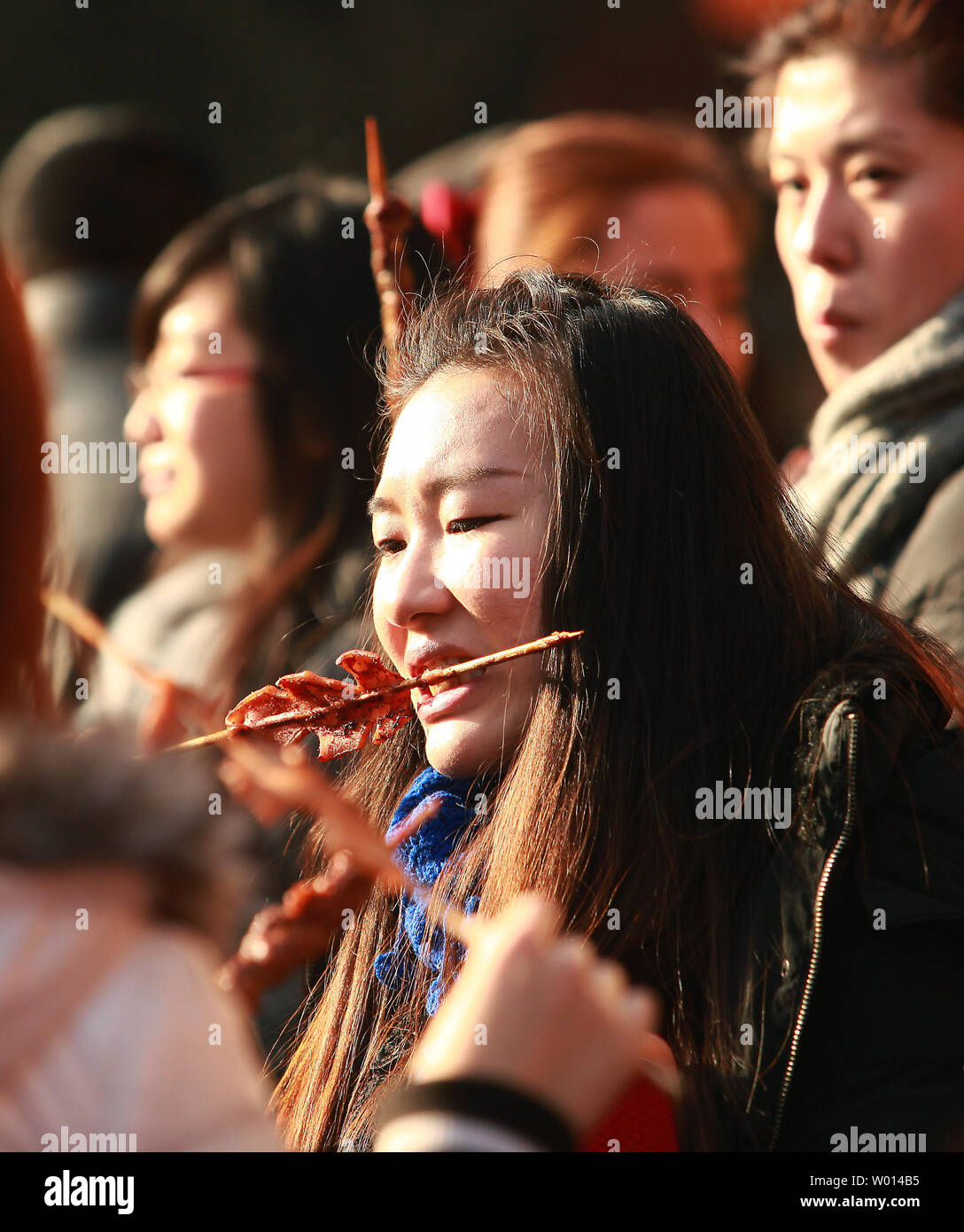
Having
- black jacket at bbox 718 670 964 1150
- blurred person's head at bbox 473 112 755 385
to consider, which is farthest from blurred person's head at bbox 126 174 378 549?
black jacket at bbox 718 670 964 1150

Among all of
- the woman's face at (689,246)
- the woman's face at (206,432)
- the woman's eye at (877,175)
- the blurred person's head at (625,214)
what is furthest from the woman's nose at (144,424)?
the woman's eye at (877,175)

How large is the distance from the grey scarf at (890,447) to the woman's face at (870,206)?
0.07 m

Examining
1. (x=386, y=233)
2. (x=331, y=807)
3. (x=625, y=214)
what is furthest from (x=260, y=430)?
(x=331, y=807)

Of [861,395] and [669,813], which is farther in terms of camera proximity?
[861,395]

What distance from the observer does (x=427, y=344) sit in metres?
2.01

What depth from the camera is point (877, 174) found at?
2.61 metres

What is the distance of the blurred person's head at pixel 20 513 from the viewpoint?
109 cm

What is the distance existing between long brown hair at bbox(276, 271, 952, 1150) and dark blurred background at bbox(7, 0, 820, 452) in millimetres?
3184

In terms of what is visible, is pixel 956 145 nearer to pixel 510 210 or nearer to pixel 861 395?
pixel 861 395

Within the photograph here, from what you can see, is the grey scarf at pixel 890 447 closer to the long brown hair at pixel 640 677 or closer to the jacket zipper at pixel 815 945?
the long brown hair at pixel 640 677

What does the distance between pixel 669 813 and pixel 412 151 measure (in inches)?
150

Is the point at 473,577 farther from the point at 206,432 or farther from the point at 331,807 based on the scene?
the point at 206,432

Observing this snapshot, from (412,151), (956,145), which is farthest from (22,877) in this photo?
(412,151)
